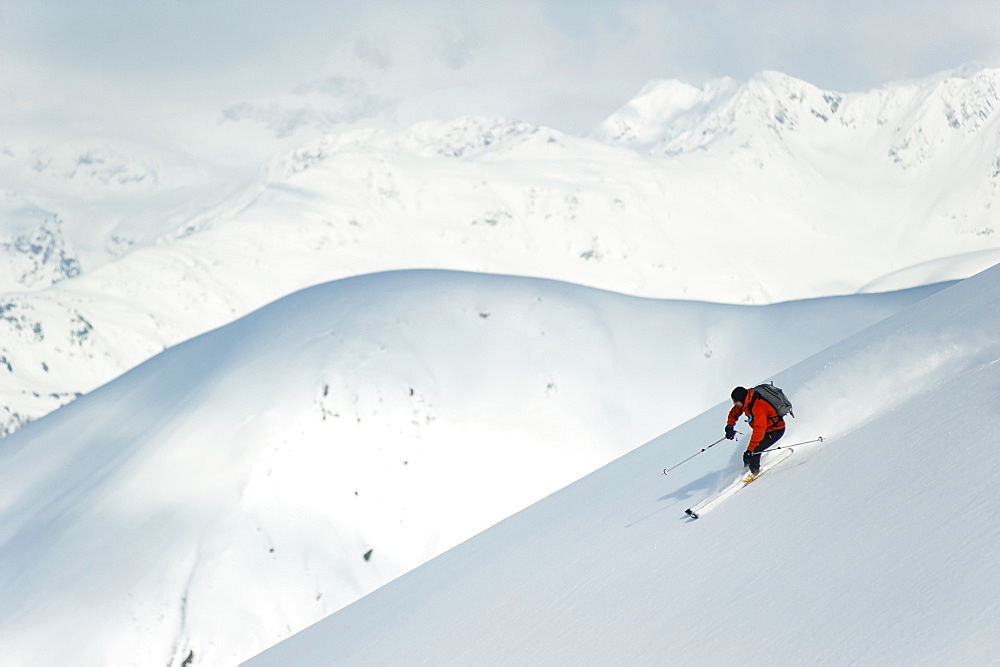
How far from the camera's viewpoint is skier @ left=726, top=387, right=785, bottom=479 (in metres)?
13.5

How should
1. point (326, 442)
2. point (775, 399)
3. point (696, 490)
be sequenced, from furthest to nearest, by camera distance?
point (326, 442) → point (696, 490) → point (775, 399)

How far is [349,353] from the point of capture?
64.9 m

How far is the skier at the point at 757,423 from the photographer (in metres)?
13.5

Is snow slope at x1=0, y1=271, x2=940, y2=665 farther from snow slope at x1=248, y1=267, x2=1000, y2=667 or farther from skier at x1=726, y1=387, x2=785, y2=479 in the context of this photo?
skier at x1=726, y1=387, x2=785, y2=479

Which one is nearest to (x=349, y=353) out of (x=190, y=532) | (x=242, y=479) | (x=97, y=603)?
(x=242, y=479)

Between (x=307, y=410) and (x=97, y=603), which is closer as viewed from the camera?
(x=97, y=603)

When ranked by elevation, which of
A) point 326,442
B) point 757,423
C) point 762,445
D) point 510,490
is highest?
point 326,442

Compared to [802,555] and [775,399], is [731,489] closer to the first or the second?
[775,399]

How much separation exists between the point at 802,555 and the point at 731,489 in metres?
3.68

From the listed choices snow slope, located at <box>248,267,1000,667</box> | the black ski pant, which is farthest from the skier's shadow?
the black ski pant

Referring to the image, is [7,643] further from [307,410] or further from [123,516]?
[307,410]

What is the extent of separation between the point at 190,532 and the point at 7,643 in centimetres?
1084

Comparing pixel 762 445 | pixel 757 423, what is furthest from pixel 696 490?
pixel 757 423

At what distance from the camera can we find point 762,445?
Result: 13.8m
